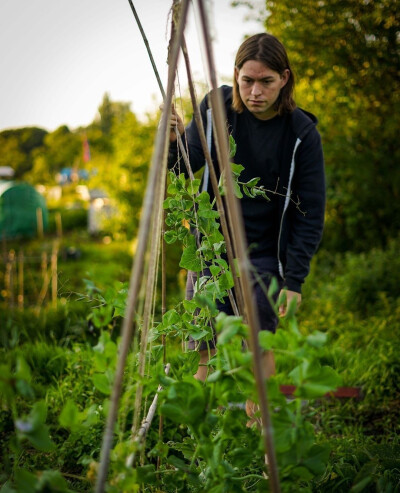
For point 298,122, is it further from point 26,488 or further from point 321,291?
point 321,291

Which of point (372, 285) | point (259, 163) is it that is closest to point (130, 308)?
point (259, 163)

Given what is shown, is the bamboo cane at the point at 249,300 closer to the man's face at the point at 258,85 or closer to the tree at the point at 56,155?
the man's face at the point at 258,85

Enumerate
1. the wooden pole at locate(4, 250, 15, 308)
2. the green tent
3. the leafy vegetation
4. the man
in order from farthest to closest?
the green tent < the wooden pole at locate(4, 250, 15, 308) < the man < the leafy vegetation

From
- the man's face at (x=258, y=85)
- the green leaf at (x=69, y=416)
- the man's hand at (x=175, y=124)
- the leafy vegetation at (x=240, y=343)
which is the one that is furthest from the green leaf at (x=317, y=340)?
the man's face at (x=258, y=85)

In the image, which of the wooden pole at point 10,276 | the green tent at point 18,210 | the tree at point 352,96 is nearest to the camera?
the wooden pole at point 10,276

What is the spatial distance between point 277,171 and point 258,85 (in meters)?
0.35

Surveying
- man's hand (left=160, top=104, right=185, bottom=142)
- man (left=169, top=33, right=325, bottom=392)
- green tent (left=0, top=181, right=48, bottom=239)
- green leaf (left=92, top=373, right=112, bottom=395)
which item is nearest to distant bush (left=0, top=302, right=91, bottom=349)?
man (left=169, top=33, right=325, bottom=392)

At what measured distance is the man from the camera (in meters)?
1.93

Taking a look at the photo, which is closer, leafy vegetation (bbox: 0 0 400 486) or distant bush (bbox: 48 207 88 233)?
leafy vegetation (bbox: 0 0 400 486)

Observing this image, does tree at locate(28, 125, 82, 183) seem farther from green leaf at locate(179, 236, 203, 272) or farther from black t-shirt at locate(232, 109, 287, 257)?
green leaf at locate(179, 236, 203, 272)

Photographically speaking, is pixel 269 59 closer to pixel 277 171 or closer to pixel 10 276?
pixel 277 171

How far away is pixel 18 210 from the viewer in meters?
12.5

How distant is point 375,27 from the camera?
15.3ft

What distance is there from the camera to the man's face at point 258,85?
1819mm
